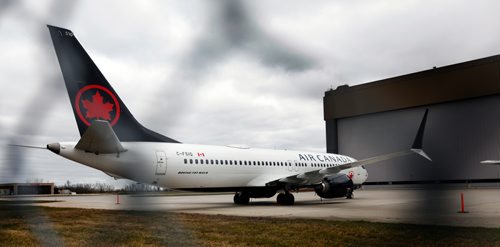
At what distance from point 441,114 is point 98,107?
232 inches

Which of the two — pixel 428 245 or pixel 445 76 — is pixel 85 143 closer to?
pixel 428 245

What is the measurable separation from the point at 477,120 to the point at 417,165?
46 cm

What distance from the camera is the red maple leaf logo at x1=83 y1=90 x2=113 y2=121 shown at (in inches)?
262

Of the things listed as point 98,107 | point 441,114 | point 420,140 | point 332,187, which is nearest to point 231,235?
point 98,107

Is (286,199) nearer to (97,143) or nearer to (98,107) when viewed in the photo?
(97,143)

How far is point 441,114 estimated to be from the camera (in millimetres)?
2766

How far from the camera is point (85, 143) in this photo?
43.8 feet

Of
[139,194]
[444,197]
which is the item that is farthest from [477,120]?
[139,194]

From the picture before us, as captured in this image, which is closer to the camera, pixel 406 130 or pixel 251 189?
pixel 406 130

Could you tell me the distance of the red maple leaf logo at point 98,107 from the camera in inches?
262

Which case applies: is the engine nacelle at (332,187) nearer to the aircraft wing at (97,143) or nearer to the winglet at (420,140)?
the aircraft wing at (97,143)

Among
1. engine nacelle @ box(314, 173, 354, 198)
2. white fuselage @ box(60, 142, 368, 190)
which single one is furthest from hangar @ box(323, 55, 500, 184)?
engine nacelle @ box(314, 173, 354, 198)

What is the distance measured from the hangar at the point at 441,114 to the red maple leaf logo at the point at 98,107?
4202 millimetres

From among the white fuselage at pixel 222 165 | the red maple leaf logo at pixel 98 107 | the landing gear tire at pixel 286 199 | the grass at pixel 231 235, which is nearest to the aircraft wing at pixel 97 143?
the red maple leaf logo at pixel 98 107
